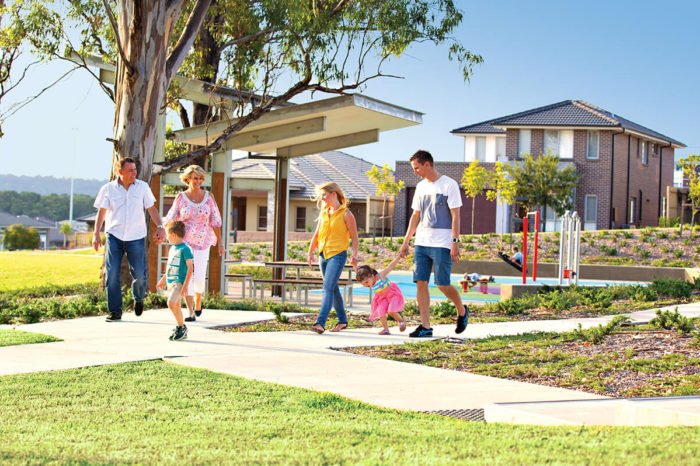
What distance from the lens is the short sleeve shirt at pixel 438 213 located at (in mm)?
8812

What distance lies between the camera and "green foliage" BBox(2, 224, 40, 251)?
56.9 meters

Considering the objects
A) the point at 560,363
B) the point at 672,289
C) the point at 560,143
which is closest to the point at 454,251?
the point at 560,363

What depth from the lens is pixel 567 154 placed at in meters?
44.4

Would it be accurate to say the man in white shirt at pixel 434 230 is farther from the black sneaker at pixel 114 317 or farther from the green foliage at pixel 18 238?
the green foliage at pixel 18 238

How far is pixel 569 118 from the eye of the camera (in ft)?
146

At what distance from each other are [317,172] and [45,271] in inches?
1238

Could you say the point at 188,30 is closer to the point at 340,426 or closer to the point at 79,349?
the point at 79,349

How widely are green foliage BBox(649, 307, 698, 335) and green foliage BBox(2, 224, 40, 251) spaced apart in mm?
55005

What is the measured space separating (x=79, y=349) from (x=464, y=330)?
430cm

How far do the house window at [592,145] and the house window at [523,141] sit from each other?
326 cm

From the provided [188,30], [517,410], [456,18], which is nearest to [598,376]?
[517,410]

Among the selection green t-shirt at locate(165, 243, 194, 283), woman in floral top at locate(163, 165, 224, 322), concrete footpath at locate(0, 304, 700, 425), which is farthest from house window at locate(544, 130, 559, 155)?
green t-shirt at locate(165, 243, 194, 283)

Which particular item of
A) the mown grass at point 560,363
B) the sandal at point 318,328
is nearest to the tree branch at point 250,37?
the sandal at point 318,328

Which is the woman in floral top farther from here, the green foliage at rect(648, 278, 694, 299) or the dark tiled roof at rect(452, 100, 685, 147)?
the dark tiled roof at rect(452, 100, 685, 147)
